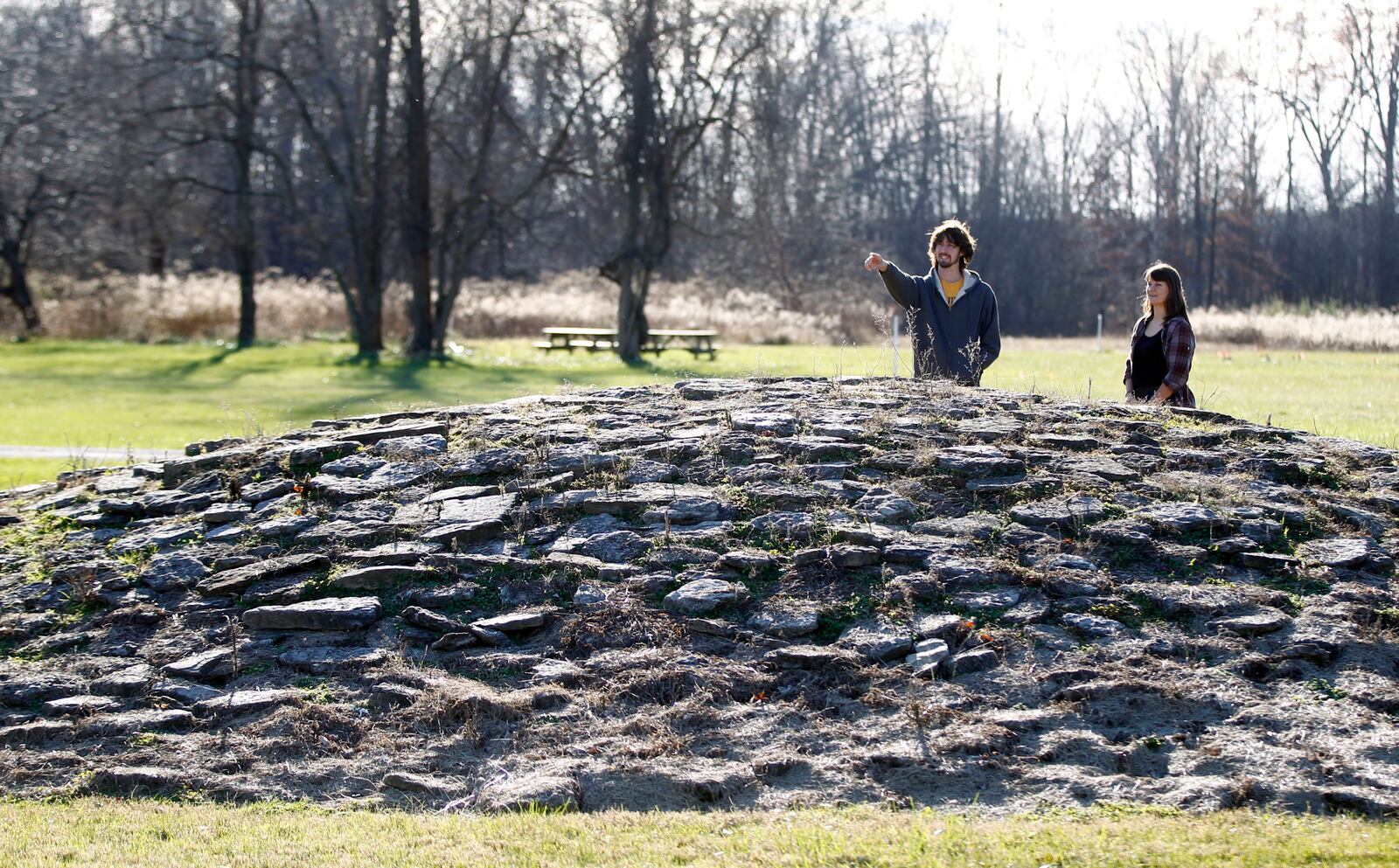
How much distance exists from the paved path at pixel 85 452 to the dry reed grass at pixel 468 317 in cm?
2000

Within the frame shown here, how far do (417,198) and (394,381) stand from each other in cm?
665

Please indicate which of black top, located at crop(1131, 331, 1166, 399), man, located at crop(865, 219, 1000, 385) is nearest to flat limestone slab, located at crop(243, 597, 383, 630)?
man, located at crop(865, 219, 1000, 385)

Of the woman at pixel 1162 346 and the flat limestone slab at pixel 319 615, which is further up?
the woman at pixel 1162 346

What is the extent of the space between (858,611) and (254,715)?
8.33 ft

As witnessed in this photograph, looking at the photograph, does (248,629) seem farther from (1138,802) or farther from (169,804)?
(1138,802)

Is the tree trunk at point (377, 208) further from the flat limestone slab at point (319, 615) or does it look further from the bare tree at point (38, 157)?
the flat limestone slab at point (319, 615)

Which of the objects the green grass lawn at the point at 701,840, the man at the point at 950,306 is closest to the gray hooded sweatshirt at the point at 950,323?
the man at the point at 950,306

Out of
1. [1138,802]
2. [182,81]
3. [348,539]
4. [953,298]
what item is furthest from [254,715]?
[182,81]

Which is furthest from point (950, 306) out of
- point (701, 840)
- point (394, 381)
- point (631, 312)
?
point (631, 312)

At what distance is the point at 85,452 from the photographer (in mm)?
12164

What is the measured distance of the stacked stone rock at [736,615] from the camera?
4836 mm

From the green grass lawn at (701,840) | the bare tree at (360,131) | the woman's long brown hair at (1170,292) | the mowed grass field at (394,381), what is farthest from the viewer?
the bare tree at (360,131)

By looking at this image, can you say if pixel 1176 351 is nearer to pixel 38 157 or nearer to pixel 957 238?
pixel 957 238

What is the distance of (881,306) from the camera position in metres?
43.1
